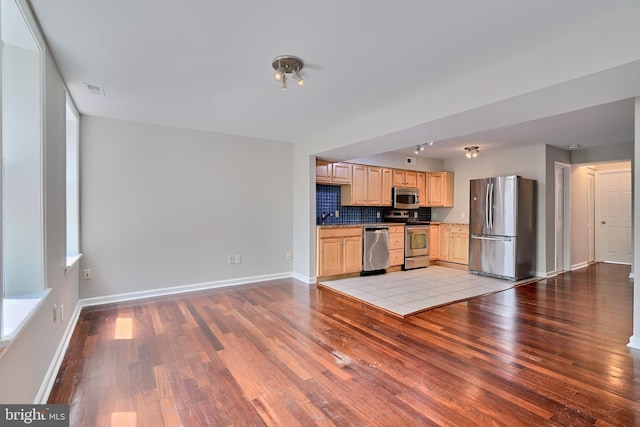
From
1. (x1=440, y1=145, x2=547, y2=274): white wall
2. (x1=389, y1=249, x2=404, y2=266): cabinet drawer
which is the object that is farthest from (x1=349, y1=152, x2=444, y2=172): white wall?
(x1=389, y1=249, x2=404, y2=266): cabinet drawer

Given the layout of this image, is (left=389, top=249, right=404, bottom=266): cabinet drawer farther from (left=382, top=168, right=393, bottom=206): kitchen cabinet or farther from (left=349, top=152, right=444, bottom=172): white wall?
(left=349, top=152, right=444, bottom=172): white wall

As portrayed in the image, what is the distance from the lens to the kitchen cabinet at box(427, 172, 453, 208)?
6.80 metres

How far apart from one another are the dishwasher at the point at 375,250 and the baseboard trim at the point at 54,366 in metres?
4.09

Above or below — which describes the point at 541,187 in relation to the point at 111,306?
above

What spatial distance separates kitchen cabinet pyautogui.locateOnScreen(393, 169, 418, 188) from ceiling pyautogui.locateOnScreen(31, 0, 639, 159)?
9.62 ft

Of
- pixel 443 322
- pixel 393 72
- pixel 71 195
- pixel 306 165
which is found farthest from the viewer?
pixel 306 165

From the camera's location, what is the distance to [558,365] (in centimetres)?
234

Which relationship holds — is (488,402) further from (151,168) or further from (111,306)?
(151,168)

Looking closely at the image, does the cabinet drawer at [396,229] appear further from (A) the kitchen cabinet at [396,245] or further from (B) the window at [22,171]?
(B) the window at [22,171]

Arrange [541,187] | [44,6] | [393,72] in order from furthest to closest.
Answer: [541,187] → [393,72] → [44,6]

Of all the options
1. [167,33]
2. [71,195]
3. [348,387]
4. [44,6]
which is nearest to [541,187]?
[348,387]

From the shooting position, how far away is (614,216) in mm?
6969

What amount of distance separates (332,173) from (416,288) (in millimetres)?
2383

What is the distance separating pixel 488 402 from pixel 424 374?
427 mm
